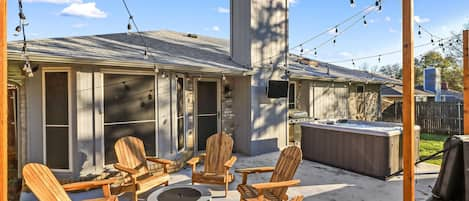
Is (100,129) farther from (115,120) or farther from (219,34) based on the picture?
(219,34)

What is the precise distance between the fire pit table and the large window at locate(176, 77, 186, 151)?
7.83 feet

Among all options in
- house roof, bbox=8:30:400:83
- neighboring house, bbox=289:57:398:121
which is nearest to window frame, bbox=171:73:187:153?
house roof, bbox=8:30:400:83

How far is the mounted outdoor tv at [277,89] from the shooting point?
7242mm

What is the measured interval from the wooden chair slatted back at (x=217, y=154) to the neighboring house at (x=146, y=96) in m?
1.16

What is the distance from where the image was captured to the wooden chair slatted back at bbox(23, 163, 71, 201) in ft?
9.41

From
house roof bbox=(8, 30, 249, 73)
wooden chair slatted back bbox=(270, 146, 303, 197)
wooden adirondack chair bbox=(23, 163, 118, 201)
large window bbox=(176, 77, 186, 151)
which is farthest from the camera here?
large window bbox=(176, 77, 186, 151)

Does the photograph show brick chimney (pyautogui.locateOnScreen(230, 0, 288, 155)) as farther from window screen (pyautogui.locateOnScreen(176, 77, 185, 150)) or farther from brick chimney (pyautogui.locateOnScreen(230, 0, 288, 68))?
window screen (pyautogui.locateOnScreen(176, 77, 185, 150))

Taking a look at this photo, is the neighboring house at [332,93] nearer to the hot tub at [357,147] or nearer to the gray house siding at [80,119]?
the hot tub at [357,147]

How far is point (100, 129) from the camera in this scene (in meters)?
4.79

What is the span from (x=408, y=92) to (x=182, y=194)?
2989 mm

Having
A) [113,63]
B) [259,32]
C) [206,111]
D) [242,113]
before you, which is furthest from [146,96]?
[259,32]

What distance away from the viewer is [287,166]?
3.69 m

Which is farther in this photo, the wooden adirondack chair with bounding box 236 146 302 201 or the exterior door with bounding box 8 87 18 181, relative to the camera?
the exterior door with bounding box 8 87 18 181

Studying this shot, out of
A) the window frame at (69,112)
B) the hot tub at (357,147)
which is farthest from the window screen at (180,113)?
the hot tub at (357,147)
